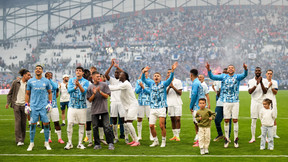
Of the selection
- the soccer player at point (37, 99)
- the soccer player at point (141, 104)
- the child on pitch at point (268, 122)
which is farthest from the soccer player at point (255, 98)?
the soccer player at point (37, 99)

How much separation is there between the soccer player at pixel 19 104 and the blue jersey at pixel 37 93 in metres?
1.41

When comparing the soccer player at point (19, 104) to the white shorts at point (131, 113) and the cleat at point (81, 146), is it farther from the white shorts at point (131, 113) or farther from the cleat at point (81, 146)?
the white shorts at point (131, 113)

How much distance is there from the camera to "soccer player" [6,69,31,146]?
11039 millimetres

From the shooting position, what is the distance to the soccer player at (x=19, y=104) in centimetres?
1104

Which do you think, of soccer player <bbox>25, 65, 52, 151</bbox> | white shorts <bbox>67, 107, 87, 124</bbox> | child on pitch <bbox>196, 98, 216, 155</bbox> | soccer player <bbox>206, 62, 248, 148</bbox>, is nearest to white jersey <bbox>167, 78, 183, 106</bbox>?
soccer player <bbox>206, 62, 248, 148</bbox>

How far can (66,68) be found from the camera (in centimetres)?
5388

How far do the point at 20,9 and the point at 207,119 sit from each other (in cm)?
6287

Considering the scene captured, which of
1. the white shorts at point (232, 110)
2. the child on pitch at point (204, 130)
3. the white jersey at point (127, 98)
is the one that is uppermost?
the white jersey at point (127, 98)

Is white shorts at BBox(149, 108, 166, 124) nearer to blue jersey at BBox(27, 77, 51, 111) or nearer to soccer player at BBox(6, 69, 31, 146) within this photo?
blue jersey at BBox(27, 77, 51, 111)

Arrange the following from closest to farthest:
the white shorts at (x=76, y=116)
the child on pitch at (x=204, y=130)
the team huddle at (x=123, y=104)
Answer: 1. the child on pitch at (x=204, y=130)
2. the team huddle at (x=123, y=104)
3. the white shorts at (x=76, y=116)

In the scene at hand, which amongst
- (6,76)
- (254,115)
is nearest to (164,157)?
(254,115)

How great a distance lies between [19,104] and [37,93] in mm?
1708

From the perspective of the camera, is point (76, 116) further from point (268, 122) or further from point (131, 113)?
point (268, 122)

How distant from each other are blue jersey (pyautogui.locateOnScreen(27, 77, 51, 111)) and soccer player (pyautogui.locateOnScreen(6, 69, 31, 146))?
1412 mm
